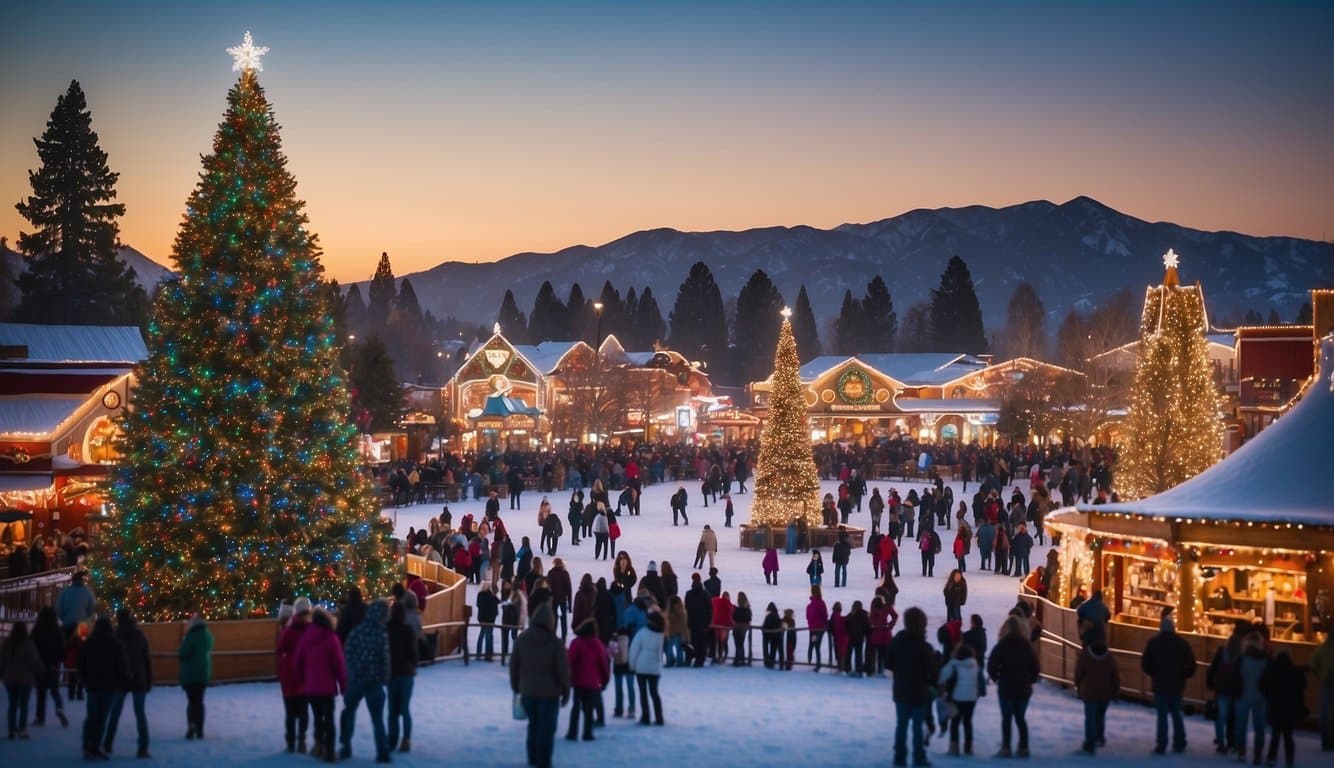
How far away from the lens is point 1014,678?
11664mm

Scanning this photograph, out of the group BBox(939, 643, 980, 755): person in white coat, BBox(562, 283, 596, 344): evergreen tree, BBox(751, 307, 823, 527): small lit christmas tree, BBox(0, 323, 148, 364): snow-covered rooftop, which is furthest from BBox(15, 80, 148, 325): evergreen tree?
BBox(562, 283, 596, 344): evergreen tree

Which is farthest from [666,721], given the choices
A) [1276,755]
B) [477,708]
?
[1276,755]

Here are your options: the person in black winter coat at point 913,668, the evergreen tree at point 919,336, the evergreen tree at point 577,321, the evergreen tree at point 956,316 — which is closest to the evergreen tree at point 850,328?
the evergreen tree at point 919,336

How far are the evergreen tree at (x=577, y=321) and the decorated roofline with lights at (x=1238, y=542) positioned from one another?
104777 millimetres

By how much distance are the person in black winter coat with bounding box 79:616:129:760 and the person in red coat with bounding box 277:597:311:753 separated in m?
1.25

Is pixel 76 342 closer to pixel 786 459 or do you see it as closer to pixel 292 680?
pixel 786 459

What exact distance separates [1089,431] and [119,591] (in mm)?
43147

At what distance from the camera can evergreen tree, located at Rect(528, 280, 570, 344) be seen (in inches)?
4899

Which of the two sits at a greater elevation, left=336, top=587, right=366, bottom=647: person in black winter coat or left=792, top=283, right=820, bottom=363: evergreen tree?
left=792, top=283, right=820, bottom=363: evergreen tree

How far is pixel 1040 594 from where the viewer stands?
20.2 m

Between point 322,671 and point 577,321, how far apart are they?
118 meters

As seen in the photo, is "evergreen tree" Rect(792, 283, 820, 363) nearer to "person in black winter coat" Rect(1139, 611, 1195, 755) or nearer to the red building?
the red building

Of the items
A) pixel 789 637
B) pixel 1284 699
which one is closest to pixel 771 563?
pixel 789 637

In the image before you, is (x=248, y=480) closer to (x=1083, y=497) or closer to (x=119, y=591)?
(x=119, y=591)
